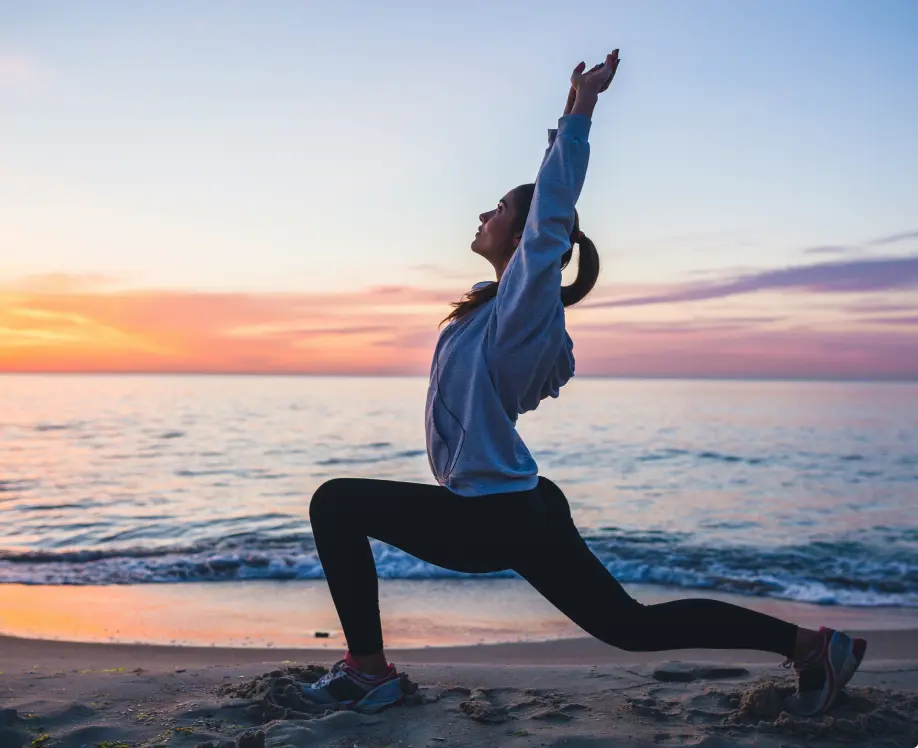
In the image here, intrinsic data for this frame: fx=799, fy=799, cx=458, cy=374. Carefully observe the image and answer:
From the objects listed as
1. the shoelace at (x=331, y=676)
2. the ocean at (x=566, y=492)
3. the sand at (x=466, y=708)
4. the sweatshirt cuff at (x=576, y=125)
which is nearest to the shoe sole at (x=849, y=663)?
the sand at (x=466, y=708)

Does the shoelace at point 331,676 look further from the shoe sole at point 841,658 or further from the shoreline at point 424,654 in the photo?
the shoe sole at point 841,658

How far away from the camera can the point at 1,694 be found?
340cm

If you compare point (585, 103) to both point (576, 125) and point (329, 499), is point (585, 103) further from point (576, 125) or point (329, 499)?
point (329, 499)

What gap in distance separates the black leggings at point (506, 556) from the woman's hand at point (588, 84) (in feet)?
4.08

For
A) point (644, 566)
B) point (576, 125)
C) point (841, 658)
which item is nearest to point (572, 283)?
point (576, 125)

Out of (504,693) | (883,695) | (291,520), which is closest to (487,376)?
(504,693)

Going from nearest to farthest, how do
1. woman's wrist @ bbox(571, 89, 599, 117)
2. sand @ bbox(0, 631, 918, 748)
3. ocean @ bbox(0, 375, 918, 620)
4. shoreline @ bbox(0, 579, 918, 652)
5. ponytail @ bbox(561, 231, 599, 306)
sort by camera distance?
1. woman's wrist @ bbox(571, 89, 599, 117)
2. ponytail @ bbox(561, 231, 599, 306)
3. sand @ bbox(0, 631, 918, 748)
4. shoreline @ bbox(0, 579, 918, 652)
5. ocean @ bbox(0, 375, 918, 620)

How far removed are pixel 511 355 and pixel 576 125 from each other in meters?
0.73

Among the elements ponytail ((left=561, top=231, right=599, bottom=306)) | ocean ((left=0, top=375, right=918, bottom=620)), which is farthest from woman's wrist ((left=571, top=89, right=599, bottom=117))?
→ ocean ((left=0, top=375, right=918, bottom=620))

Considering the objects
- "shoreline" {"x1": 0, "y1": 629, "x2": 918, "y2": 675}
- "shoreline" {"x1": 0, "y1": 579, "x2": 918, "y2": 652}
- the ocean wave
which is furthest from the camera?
the ocean wave

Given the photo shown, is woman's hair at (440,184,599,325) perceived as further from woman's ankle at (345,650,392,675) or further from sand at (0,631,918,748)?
sand at (0,631,918,748)

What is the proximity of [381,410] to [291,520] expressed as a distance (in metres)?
27.8

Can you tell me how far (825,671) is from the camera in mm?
3023

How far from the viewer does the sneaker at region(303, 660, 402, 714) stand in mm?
3082
